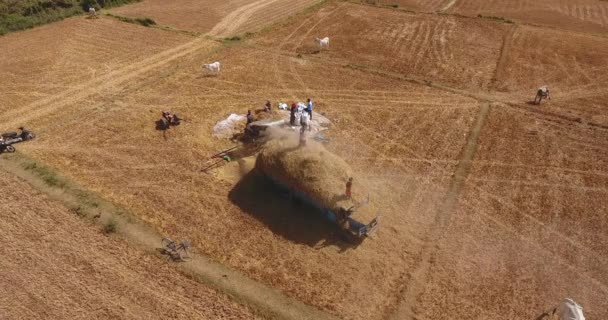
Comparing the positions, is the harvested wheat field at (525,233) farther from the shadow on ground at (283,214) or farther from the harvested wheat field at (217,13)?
the harvested wheat field at (217,13)

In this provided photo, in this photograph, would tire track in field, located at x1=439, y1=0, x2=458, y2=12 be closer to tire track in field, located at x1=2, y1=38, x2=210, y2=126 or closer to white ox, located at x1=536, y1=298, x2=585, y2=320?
tire track in field, located at x1=2, y1=38, x2=210, y2=126

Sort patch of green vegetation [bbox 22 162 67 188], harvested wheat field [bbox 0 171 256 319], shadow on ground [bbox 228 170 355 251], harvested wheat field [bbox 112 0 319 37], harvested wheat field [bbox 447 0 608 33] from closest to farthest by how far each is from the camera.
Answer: harvested wheat field [bbox 0 171 256 319] → shadow on ground [bbox 228 170 355 251] → patch of green vegetation [bbox 22 162 67 188] → harvested wheat field [bbox 112 0 319 37] → harvested wheat field [bbox 447 0 608 33]

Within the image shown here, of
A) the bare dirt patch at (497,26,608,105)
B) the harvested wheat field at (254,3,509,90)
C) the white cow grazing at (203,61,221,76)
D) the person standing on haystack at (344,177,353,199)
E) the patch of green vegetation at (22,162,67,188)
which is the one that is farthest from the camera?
the harvested wheat field at (254,3,509,90)

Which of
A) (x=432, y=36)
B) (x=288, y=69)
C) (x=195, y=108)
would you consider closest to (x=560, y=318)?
(x=195, y=108)

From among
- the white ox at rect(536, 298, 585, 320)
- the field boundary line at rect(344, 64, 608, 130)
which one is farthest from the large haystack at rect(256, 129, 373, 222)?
the field boundary line at rect(344, 64, 608, 130)

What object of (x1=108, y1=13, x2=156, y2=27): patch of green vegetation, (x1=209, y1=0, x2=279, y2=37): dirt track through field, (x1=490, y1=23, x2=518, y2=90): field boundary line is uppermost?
(x1=108, y1=13, x2=156, y2=27): patch of green vegetation

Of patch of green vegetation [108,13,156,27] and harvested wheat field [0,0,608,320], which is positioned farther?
patch of green vegetation [108,13,156,27]

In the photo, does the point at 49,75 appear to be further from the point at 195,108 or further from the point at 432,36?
the point at 432,36
